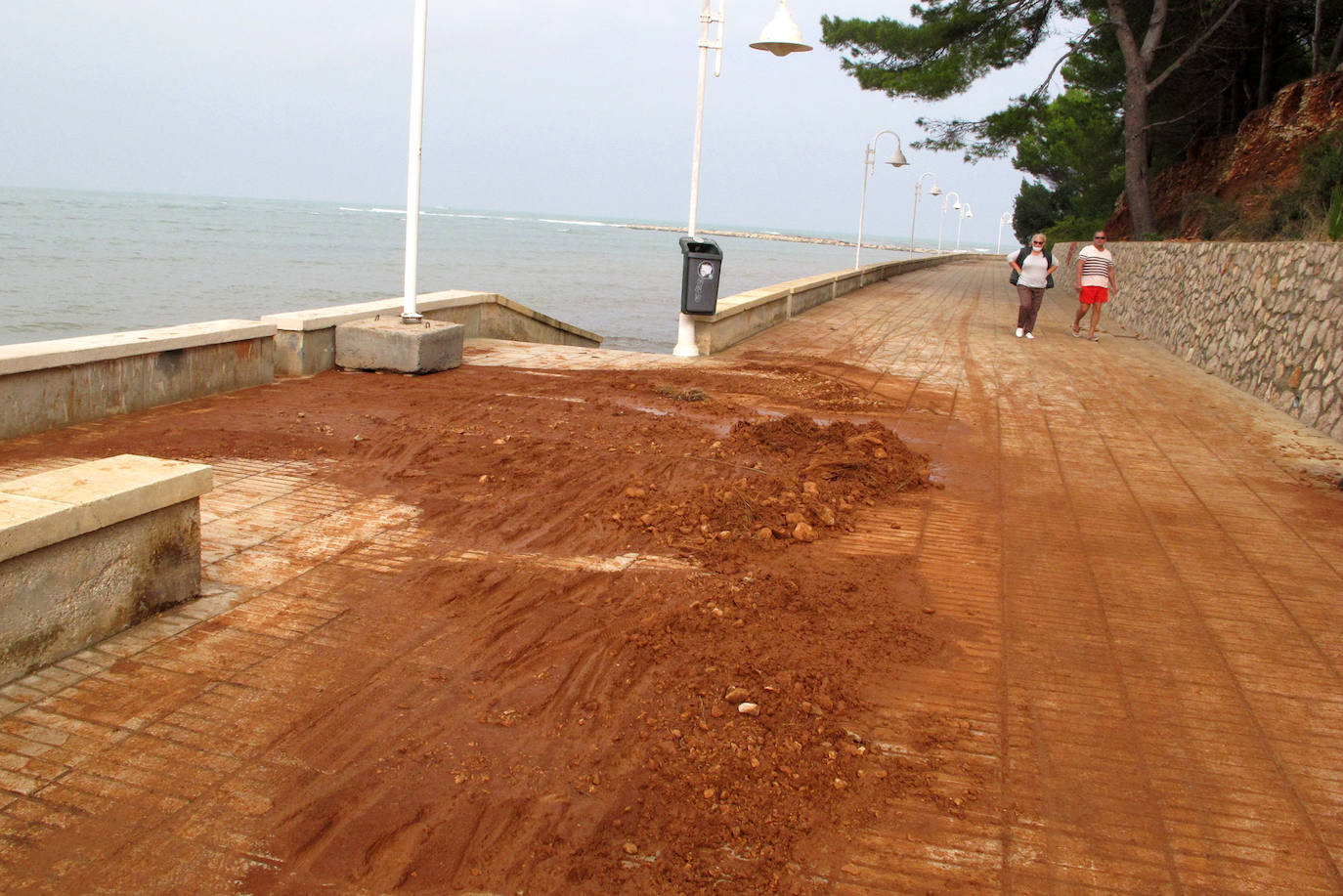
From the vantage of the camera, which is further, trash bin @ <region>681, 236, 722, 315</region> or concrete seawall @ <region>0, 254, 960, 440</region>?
trash bin @ <region>681, 236, 722, 315</region>

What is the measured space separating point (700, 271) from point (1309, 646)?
8291 millimetres

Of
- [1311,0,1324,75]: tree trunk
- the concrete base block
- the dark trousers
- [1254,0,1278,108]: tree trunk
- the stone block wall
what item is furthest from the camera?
[1254,0,1278,108]: tree trunk

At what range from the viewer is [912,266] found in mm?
43125

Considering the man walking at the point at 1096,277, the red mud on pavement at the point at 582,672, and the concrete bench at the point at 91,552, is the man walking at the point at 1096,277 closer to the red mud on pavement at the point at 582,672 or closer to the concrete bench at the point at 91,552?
the red mud on pavement at the point at 582,672

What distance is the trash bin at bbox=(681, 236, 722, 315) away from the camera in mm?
12039

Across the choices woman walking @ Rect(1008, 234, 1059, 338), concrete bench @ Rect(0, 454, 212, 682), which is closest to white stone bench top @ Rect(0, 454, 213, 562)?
concrete bench @ Rect(0, 454, 212, 682)

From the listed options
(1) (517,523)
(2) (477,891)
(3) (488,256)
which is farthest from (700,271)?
(3) (488,256)

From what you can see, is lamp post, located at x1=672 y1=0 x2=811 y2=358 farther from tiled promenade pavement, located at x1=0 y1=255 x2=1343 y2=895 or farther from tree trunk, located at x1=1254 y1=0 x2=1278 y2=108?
tree trunk, located at x1=1254 y1=0 x2=1278 y2=108

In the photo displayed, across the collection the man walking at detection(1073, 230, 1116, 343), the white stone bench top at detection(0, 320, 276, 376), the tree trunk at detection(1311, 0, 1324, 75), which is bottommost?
the white stone bench top at detection(0, 320, 276, 376)

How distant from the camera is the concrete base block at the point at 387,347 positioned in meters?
9.84

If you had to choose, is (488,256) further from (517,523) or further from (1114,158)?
(517,523)

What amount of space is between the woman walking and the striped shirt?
483mm

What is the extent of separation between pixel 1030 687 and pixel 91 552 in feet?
11.7

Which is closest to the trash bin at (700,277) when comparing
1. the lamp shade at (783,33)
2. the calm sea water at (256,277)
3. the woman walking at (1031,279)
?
the lamp shade at (783,33)
